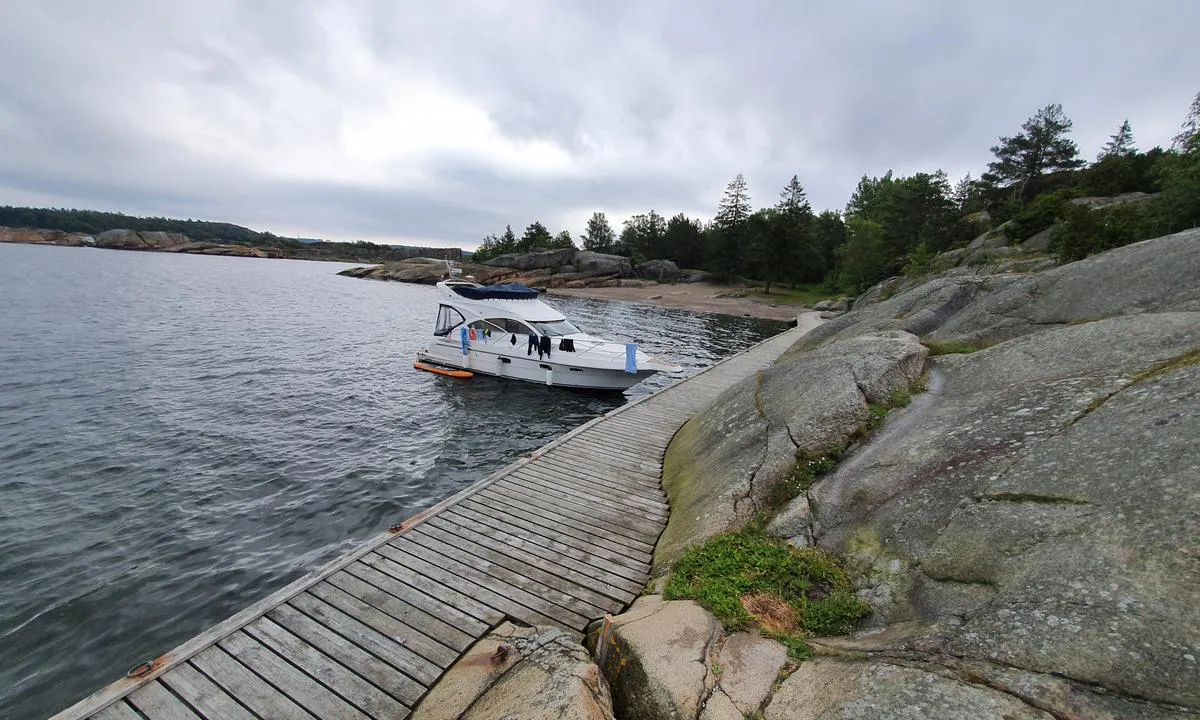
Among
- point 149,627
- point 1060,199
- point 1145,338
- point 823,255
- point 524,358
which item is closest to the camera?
point 1145,338

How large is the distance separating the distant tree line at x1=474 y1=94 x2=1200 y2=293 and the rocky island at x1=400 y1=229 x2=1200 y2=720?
10.9 m

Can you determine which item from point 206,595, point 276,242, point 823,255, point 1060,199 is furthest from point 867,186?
point 276,242

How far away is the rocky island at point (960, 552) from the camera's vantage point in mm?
3209

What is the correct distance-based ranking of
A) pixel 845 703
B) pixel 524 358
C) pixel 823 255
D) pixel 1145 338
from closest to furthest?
pixel 845 703, pixel 1145 338, pixel 524 358, pixel 823 255

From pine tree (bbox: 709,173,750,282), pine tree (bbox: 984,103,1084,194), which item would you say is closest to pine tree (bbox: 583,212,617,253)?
pine tree (bbox: 709,173,750,282)

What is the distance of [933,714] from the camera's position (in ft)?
10.3

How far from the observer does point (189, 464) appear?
12203 millimetres

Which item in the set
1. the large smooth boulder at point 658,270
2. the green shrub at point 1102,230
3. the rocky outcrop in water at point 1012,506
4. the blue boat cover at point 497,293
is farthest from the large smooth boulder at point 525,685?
the large smooth boulder at point 658,270

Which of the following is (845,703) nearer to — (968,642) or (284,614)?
(968,642)

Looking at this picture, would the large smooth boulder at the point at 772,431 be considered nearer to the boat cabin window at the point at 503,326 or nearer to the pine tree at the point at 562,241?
the boat cabin window at the point at 503,326

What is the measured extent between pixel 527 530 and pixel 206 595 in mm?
5330

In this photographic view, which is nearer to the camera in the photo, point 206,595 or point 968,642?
point 968,642

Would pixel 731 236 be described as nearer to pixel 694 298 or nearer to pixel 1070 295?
pixel 694 298

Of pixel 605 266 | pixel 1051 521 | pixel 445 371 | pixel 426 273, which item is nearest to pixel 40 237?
pixel 426 273
